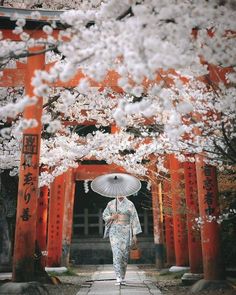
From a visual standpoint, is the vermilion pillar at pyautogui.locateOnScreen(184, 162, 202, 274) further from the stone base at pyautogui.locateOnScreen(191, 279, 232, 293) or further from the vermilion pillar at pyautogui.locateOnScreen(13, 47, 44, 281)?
the vermilion pillar at pyautogui.locateOnScreen(13, 47, 44, 281)

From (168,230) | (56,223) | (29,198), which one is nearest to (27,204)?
(29,198)

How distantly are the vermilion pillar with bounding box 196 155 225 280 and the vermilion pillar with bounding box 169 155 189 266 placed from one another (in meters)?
4.02

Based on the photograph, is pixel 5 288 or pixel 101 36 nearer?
pixel 101 36

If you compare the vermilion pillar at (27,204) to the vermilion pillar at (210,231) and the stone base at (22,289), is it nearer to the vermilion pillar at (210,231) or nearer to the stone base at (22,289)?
the stone base at (22,289)

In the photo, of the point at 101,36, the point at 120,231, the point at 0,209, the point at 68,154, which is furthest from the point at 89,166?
the point at 101,36

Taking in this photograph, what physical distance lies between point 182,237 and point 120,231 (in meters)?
3.21

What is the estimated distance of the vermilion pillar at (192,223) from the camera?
8.77 metres

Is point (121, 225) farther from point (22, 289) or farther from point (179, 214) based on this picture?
point (22, 289)

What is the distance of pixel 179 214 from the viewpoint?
38.2ft

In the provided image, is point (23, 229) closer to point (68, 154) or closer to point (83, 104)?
point (68, 154)

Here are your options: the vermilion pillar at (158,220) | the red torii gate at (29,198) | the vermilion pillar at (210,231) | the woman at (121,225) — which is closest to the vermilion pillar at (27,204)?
the red torii gate at (29,198)

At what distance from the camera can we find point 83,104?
11.5 m

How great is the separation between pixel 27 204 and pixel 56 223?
21.5ft

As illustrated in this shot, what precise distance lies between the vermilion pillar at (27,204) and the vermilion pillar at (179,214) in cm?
570
